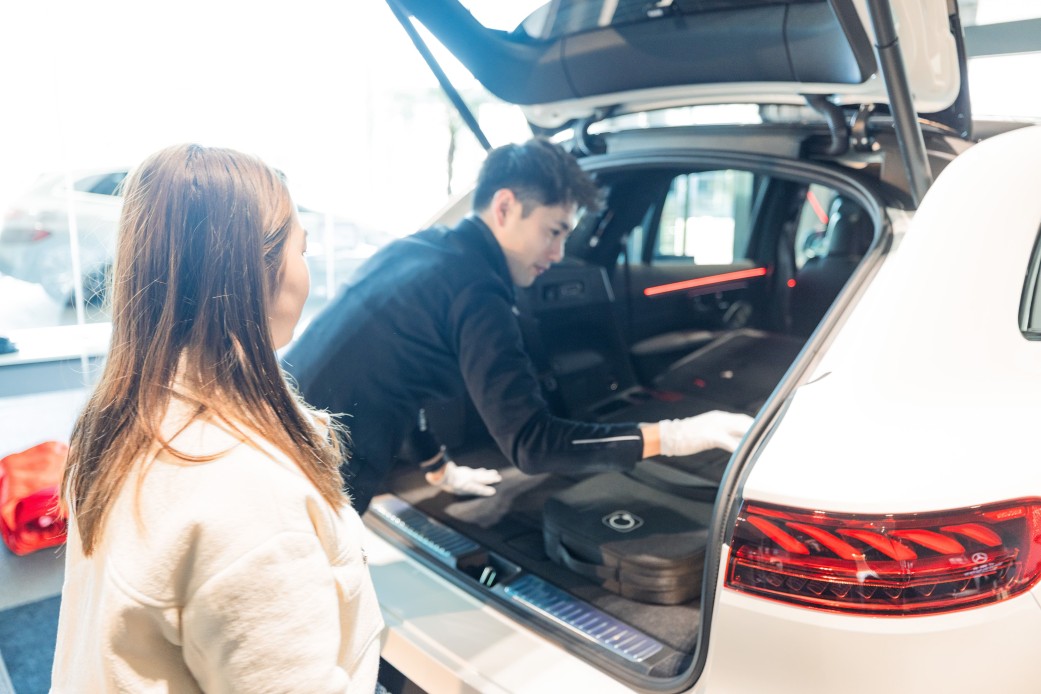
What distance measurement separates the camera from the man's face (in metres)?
2.13

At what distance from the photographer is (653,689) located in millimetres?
1418

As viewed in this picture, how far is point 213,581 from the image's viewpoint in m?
0.79

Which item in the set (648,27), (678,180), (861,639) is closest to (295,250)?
(861,639)

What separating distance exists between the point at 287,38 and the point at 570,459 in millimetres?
4517

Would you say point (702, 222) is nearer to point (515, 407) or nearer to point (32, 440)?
point (515, 407)

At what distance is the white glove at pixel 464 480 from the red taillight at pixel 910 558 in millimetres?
1519

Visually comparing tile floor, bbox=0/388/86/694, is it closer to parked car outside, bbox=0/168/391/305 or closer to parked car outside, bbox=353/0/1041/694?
parked car outside, bbox=0/168/391/305

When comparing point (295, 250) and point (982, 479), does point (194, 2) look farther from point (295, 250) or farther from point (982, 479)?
point (982, 479)

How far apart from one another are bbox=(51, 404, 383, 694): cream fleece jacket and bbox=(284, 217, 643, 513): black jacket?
1.02 meters

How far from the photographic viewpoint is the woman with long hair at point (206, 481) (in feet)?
2.64

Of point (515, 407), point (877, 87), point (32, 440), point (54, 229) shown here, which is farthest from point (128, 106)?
point (877, 87)

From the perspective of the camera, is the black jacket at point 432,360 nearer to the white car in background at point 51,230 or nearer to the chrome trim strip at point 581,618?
the chrome trim strip at point 581,618

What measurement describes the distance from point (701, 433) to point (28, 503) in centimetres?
244

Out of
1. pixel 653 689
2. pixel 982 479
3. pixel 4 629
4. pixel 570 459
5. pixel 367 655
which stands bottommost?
pixel 4 629
